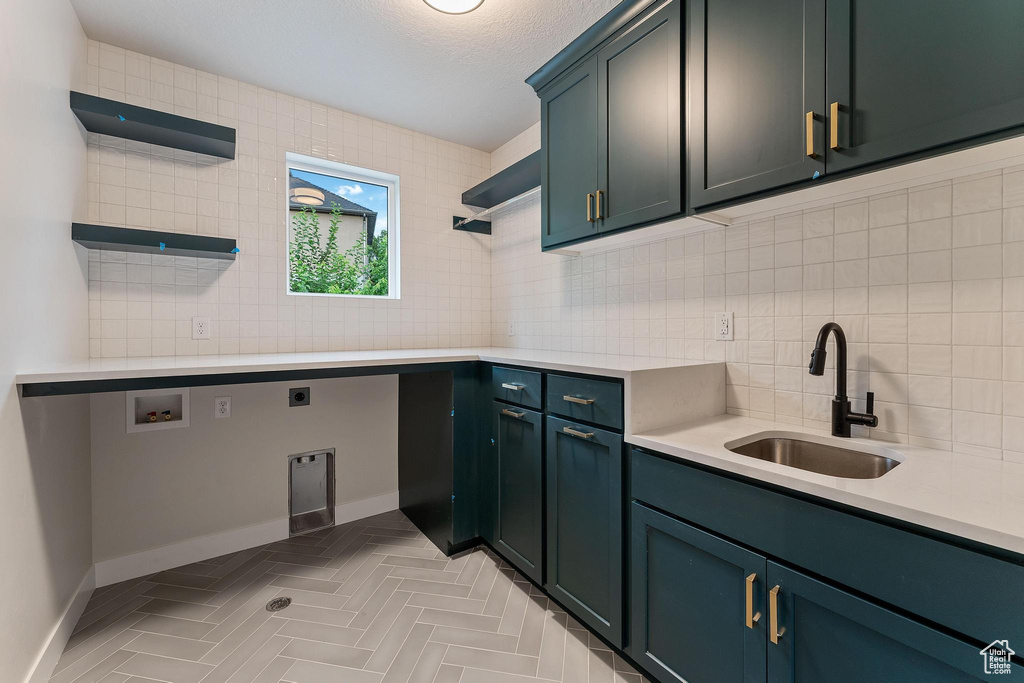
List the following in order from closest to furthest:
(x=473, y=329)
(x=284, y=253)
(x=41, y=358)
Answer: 1. (x=41, y=358)
2. (x=284, y=253)
3. (x=473, y=329)

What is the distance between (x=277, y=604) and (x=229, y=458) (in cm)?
89

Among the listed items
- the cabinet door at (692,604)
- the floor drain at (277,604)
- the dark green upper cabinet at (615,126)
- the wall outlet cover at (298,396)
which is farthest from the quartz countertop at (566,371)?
the floor drain at (277,604)

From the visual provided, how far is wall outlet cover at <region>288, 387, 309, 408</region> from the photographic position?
2.59 meters

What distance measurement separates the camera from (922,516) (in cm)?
83

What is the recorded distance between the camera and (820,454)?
1432mm

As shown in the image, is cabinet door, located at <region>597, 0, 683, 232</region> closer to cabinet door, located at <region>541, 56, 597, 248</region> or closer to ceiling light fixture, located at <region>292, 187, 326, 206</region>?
cabinet door, located at <region>541, 56, 597, 248</region>

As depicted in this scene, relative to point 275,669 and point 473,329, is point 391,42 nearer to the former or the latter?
point 473,329

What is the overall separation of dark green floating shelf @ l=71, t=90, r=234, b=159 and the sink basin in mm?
2613

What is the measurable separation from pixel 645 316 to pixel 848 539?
1.34 m

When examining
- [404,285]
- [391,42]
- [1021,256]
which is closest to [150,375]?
[404,285]

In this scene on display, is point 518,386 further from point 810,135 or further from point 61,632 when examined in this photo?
point 61,632

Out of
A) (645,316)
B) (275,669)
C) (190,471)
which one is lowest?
(275,669)

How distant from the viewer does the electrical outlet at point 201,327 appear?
7.53 ft

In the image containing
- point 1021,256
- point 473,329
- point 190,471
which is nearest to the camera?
point 1021,256
